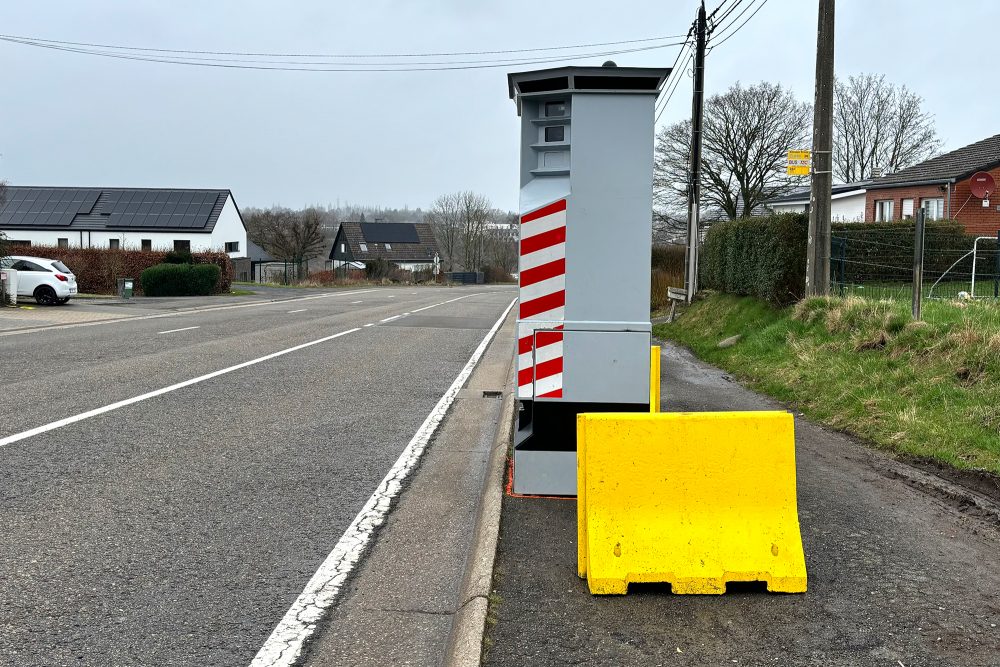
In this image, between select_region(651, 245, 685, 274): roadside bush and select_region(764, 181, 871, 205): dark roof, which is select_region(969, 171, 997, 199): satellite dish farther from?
select_region(764, 181, 871, 205): dark roof

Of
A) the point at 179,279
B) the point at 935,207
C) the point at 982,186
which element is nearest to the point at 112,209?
the point at 179,279

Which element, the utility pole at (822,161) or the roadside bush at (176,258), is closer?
the utility pole at (822,161)

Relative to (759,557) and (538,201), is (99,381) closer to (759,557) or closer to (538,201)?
(538,201)

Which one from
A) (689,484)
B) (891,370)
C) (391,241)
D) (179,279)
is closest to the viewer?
(689,484)

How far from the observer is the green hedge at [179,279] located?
38.0 metres

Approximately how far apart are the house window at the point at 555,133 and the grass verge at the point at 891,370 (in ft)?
12.4

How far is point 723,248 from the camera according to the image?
19.9 m

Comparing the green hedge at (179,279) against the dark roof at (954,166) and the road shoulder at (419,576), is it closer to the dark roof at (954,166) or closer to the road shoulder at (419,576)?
the dark roof at (954,166)

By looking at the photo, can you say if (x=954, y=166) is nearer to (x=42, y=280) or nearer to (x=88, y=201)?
(x=42, y=280)

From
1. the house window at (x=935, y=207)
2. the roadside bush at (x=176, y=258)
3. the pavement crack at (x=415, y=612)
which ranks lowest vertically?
the pavement crack at (x=415, y=612)

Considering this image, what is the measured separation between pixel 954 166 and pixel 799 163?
84.7 ft

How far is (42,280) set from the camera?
89.8 ft

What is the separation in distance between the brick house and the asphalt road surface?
93.2 ft

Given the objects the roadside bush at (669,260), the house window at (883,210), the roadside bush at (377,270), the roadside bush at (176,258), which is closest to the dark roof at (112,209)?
the roadside bush at (377,270)
